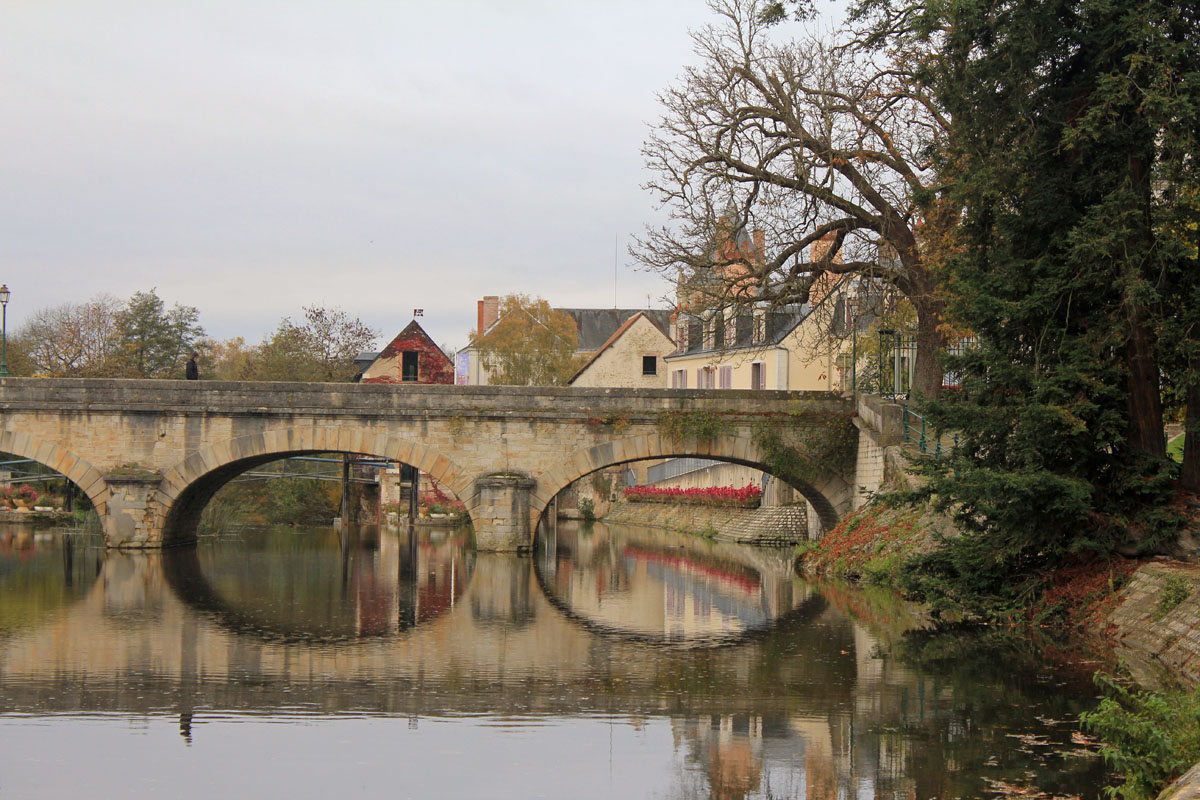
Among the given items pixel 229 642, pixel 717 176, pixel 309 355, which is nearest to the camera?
pixel 229 642

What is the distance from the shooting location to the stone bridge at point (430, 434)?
76.0 feet

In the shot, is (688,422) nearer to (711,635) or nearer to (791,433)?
(791,433)

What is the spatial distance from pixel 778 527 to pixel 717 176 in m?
12.3

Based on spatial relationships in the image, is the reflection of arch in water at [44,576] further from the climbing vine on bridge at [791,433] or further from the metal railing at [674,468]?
the metal railing at [674,468]

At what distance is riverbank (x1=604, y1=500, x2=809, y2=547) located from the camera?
97.5 feet

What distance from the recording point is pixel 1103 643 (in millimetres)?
11891

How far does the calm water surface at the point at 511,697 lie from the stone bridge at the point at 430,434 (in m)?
4.74

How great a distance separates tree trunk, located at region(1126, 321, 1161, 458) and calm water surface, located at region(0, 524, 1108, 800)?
A: 2747 mm

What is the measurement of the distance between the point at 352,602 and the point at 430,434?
22.5 feet

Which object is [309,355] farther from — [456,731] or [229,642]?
[456,731]

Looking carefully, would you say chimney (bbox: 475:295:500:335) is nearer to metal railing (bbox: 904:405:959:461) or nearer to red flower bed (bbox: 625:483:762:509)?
red flower bed (bbox: 625:483:762:509)

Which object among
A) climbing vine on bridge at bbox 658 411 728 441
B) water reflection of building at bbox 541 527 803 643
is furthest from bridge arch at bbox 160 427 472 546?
climbing vine on bridge at bbox 658 411 728 441

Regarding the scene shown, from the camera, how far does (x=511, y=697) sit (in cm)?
987

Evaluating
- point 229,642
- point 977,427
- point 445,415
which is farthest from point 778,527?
point 229,642
